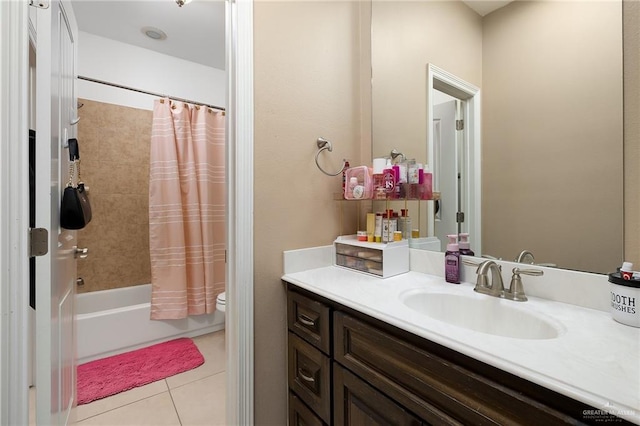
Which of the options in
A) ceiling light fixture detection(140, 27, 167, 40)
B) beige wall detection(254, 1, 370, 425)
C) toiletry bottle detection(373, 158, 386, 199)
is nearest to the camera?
beige wall detection(254, 1, 370, 425)

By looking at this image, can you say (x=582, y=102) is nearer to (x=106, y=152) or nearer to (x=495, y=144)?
(x=495, y=144)

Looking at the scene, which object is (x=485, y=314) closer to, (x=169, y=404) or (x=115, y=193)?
(x=169, y=404)

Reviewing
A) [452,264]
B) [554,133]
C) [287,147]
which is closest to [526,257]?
[452,264]

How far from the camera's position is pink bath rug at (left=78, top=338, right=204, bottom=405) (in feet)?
5.60

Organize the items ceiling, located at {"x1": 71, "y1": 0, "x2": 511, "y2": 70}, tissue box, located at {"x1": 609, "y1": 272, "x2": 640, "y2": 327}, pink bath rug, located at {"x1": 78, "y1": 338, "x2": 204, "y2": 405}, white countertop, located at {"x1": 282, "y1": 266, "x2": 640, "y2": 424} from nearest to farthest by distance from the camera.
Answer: white countertop, located at {"x1": 282, "y1": 266, "x2": 640, "y2": 424} < tissue box, located at {"x1": 609, "y1": 272, "x2": 640, "y2": 327} < pink bath rug, located at {"x1": 78, "y1": 338, "x2": 204, "y2": 405} < ceiling, located at {"x1": 71, "y1": 0, "x2": 511, "y2": 70}

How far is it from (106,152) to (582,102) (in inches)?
121

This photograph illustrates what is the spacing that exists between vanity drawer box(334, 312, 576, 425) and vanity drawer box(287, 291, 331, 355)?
0.06 metres

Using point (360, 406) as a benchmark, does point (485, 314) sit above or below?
above

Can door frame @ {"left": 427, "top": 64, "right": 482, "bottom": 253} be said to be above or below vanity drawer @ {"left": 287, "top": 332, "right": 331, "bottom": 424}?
above

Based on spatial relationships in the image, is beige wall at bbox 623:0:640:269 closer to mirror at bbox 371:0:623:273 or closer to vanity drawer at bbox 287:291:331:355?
mirror at bbox 371:0:623:273

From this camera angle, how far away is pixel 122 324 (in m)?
2.14

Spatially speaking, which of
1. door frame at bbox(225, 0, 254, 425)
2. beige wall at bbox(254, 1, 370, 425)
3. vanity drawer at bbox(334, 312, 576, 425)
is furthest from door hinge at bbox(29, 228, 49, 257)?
vanity drawer at bbox(334, 312, 576, 425)

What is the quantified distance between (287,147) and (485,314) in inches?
38.8

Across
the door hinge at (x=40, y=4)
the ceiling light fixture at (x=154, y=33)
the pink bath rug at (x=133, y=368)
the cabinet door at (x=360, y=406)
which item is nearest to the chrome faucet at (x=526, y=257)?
the cabinet door at (x=360, y=406)
